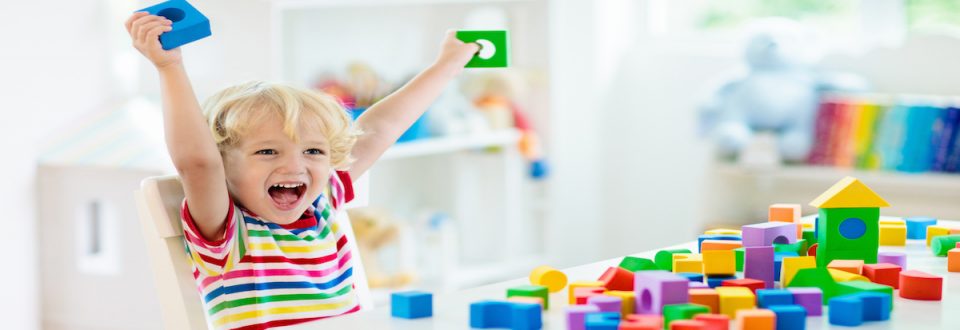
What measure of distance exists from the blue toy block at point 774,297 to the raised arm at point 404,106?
0.51 meters

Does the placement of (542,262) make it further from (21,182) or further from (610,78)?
(21,182)

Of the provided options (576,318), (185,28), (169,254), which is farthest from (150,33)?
(576,318)

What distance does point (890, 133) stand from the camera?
269 cm

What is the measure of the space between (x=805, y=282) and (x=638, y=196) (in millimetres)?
2513

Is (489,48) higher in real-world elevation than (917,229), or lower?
higher

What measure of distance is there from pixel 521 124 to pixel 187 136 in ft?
7.17

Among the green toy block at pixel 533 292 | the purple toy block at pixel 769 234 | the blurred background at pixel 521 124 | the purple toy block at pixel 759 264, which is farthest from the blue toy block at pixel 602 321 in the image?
the blurred background at pixel 521 124

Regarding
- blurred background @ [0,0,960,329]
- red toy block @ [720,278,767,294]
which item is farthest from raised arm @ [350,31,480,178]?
blurred background @ [0,0,960,329]

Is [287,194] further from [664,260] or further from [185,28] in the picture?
[664,260]

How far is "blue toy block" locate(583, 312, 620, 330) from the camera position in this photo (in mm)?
749

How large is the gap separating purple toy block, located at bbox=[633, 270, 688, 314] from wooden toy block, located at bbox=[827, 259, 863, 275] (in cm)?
20

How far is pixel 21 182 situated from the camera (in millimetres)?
2256

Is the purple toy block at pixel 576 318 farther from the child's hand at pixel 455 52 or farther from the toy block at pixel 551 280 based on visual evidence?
the child's hand at pixel 455 52

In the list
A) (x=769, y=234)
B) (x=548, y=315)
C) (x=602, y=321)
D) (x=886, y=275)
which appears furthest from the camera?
(x=769, y=234)
